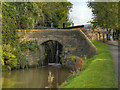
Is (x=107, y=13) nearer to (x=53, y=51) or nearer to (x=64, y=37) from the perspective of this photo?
(x=64, y=37)

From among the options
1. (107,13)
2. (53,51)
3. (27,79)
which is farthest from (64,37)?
(27,79)

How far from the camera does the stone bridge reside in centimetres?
2250

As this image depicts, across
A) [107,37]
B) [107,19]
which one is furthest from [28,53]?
[107,37]

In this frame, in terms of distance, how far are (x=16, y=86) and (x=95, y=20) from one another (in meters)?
18.7

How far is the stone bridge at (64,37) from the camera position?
22.5m

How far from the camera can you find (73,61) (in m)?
22.9

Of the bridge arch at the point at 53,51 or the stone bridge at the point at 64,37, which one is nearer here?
the stone bridge at the point at 64,37

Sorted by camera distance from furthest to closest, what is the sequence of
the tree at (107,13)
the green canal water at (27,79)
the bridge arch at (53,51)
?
the bridge arch at (53,51)
the tree at (107,13)
the green canal water at (27,79)

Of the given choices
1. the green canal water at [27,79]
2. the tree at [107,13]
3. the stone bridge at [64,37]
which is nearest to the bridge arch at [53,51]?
the stone bridge at [64,37]

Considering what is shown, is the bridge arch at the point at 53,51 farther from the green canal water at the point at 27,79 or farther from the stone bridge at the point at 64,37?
the green canal water at the point at 27,79

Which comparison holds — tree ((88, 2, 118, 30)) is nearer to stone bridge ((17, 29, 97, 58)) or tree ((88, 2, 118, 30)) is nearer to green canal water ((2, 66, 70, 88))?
stone bridge ((17, 29, 97, 58))

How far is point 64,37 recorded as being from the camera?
2345 centimetres

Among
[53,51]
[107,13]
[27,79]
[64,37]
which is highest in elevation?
[107,13]

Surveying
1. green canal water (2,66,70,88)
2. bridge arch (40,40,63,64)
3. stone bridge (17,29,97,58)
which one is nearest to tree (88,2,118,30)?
stone bridge (17,29,97,58)
